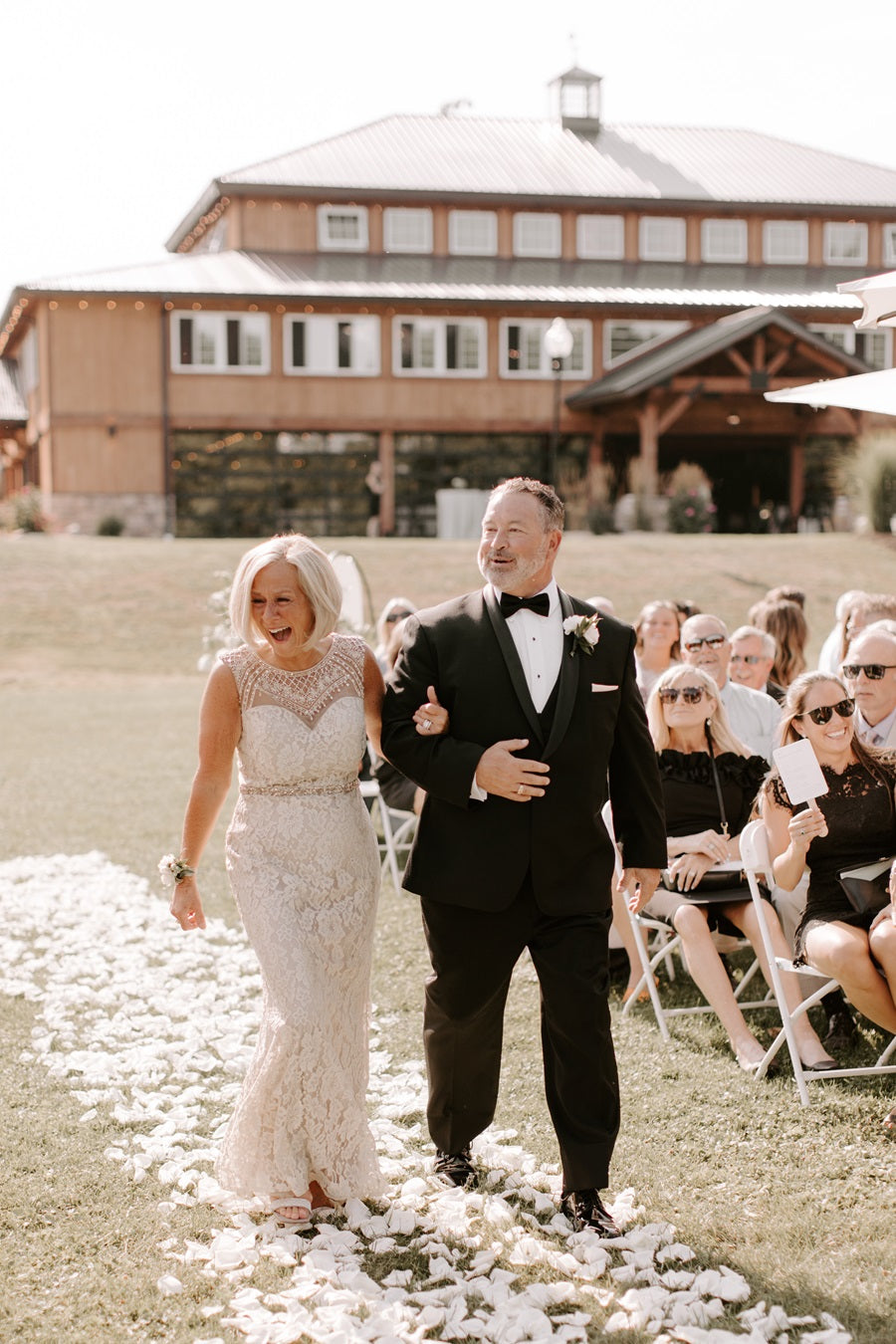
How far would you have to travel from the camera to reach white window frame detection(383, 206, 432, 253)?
130 feet

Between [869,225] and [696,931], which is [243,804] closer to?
[696,931]

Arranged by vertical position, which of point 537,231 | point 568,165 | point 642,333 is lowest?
point 642,333

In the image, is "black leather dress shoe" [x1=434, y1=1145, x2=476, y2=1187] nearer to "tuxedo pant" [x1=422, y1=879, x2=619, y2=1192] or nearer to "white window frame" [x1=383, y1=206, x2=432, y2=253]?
"tuxedo pant" [x1=422, y1=879, x2=619, y2=1192]

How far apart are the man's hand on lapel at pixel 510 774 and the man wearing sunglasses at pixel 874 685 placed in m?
2.57

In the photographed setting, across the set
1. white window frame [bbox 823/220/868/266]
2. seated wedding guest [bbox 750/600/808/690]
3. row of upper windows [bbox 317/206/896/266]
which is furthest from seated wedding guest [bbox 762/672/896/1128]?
white window frame [bbox 823/220/868/266]

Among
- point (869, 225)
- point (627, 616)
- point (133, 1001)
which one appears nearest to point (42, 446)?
point (627, 616)

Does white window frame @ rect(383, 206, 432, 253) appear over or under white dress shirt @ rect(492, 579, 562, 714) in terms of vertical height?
over

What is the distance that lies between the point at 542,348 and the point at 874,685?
3347 centimetres

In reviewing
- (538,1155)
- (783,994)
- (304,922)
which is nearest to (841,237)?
(783,994)

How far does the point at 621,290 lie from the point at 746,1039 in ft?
117

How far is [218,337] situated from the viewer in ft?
122

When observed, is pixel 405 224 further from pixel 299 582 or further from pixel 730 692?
pixel 299 582

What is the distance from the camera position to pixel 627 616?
25.6 m

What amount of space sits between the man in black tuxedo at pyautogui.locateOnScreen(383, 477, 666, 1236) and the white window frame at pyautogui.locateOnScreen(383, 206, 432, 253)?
37.0m
